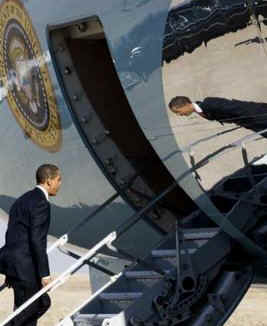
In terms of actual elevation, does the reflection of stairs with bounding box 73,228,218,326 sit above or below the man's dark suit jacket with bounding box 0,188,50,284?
below

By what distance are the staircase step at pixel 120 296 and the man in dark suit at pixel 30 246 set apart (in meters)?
0.68

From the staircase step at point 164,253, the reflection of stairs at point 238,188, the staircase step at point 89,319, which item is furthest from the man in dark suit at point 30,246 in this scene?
the reflection of stairs at point 238,188

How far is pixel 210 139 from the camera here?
9.70 m

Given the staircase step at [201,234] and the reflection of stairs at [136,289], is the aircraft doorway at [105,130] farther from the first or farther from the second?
the staircase step at [201,234]

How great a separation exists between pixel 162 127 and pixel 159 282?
1.36 meters

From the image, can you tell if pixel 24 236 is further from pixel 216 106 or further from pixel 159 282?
pixel 216 106

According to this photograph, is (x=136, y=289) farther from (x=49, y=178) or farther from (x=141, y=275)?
(x=49, y=178)

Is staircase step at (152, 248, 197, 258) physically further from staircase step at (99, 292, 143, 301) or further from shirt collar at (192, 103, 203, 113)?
shirt collar at (192, 103, 203, 113)

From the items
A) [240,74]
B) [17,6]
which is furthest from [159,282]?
[17,6]

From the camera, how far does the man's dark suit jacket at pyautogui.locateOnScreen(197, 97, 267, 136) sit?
933cm

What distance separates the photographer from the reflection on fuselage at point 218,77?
917 centimetres

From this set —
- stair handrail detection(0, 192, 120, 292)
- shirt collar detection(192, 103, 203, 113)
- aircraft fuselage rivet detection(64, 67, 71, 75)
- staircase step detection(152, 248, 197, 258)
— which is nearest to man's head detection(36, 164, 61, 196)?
stair handrail detection(0, 192, 120, 292)

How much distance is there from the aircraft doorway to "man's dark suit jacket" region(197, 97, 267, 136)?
2.04 m

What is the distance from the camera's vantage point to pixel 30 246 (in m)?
10.4
